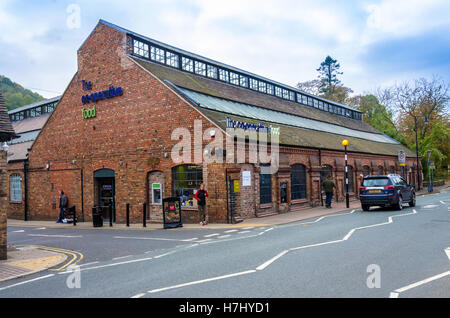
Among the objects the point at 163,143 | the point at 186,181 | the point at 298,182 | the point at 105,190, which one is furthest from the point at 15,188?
the point at 298,182

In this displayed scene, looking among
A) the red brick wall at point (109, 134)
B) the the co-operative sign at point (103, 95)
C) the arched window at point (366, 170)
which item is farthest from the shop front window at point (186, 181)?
the arched window at point (366, 170)

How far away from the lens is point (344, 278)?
6.20m

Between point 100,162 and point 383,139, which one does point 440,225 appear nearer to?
point 100,162

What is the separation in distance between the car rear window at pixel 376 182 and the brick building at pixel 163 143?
4.23 metres

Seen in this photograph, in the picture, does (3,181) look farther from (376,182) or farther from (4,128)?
(376,182)

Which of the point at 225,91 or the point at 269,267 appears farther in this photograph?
the point at 225,91

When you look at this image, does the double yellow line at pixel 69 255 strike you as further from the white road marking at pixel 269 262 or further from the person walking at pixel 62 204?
the person walking at pixel 62 204

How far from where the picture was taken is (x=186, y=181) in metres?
18.7

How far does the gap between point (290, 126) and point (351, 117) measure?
76.8ft

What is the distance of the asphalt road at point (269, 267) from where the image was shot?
5715 mm

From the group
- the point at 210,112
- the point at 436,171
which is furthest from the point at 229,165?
the point at 436,171

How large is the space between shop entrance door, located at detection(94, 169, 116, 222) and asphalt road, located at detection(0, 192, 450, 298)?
10.3m

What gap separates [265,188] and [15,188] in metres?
20.7

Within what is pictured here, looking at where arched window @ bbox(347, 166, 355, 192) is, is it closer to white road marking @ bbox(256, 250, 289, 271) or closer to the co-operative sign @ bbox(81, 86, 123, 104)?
the co-operative sign @ bbox(81, 86, 123, 104)
